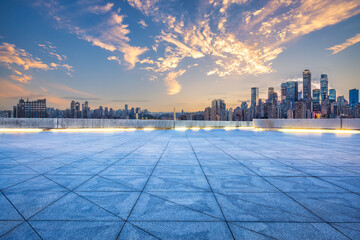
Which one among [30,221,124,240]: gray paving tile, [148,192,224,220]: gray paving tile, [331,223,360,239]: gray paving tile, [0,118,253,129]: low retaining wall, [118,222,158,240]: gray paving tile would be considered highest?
[0,118,253,129]: low retaining wall

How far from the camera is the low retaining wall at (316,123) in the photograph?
66.5 feet

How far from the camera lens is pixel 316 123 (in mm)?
22375

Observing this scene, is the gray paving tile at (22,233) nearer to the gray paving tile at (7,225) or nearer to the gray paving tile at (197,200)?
the gray paving tile at (7,225)

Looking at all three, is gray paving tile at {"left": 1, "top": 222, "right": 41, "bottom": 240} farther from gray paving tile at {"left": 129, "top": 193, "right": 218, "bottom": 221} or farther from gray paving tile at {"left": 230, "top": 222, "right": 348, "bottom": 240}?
gray paving tile at {"left": 230, "top": 222, "right": 348, "bottom": 240}

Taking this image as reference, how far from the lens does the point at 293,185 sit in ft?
13.6

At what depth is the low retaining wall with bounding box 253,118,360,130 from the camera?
20269 millimetres

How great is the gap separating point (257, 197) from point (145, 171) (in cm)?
311

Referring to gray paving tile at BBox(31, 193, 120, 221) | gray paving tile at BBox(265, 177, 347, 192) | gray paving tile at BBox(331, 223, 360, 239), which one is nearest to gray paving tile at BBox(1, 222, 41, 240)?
gray paving tile at BBox(31, 193, 120, 221)

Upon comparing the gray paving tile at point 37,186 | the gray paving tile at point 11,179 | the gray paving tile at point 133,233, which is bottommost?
the gray paving tile at point 133,233

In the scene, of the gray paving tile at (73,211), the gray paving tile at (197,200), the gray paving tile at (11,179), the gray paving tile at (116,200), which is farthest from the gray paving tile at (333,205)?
the gray paving tile at (11,179)

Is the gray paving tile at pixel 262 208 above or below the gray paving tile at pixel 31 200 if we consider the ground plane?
below

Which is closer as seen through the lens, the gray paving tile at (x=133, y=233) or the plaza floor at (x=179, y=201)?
the gray paving tile at (x=133, y=233)

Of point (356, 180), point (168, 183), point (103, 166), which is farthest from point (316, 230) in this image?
point (103, 166)

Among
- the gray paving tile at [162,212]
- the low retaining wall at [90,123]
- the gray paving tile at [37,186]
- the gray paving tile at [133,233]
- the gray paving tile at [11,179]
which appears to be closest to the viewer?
the gray paving tile at [133,233]
